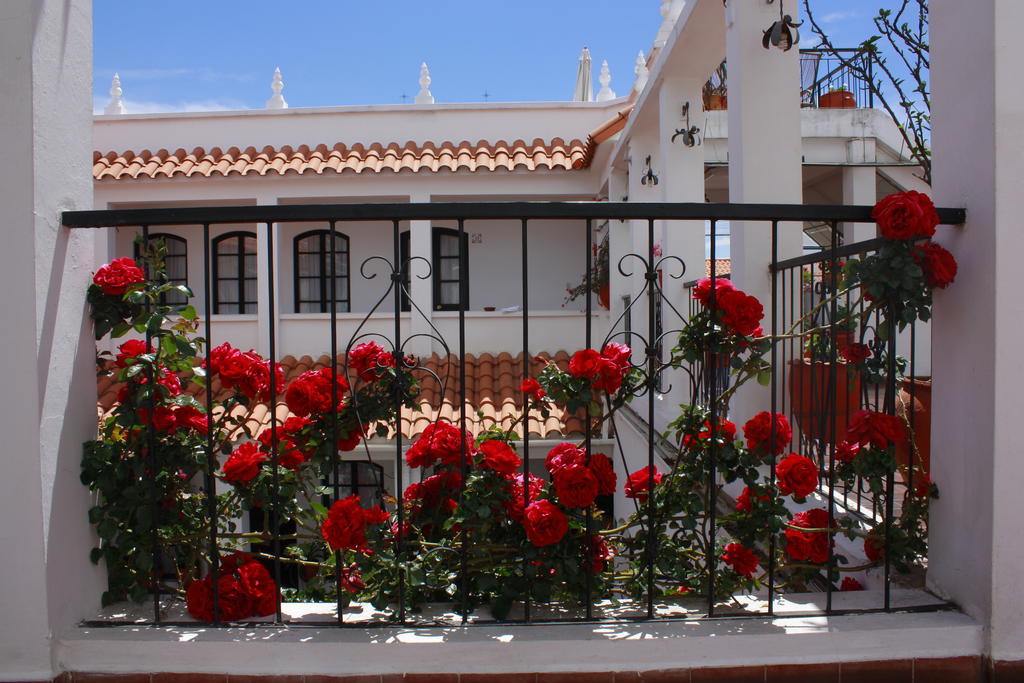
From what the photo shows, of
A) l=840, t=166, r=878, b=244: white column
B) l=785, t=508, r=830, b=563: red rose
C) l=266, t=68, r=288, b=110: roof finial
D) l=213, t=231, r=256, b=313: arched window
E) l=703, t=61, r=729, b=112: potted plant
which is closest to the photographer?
l=785, t=508, r=830, b=563: red rose

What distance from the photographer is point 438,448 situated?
2.51 metres

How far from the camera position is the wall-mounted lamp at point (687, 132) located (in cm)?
595

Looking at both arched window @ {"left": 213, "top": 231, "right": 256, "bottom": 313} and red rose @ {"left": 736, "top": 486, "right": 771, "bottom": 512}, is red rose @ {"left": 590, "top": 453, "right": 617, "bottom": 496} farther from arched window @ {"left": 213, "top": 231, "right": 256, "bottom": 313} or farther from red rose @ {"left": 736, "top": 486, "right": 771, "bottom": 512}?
arched window @ {"left": 213, "top": 231, "right": 256, "bottom": 313}

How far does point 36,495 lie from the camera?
2242 millimetres

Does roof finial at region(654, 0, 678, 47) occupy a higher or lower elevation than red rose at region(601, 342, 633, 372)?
higher

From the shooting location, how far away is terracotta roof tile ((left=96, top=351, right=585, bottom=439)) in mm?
8203

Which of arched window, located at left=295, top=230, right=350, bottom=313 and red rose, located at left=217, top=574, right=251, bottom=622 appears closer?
red rose, located at left=217, top=574, right=251, bottom=622

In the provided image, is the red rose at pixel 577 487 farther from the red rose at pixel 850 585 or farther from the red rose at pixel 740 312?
the red rose at pixel 850 585

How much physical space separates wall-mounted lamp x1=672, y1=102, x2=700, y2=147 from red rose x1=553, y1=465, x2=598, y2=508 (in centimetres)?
429

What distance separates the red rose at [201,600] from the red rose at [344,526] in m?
0.46

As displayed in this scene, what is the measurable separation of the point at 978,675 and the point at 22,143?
10.8ft

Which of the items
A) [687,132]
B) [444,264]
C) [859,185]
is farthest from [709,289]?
[444,264]

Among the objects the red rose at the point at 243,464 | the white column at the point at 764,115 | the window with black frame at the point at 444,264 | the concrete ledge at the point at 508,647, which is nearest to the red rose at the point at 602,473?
the concrete ledge at the point at 508,647

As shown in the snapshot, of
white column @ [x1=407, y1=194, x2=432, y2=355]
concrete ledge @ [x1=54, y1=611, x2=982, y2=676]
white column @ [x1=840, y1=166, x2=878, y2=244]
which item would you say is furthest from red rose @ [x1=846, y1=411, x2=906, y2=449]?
white column @ [x1=407, y1=194, x2=432, y2=355]
